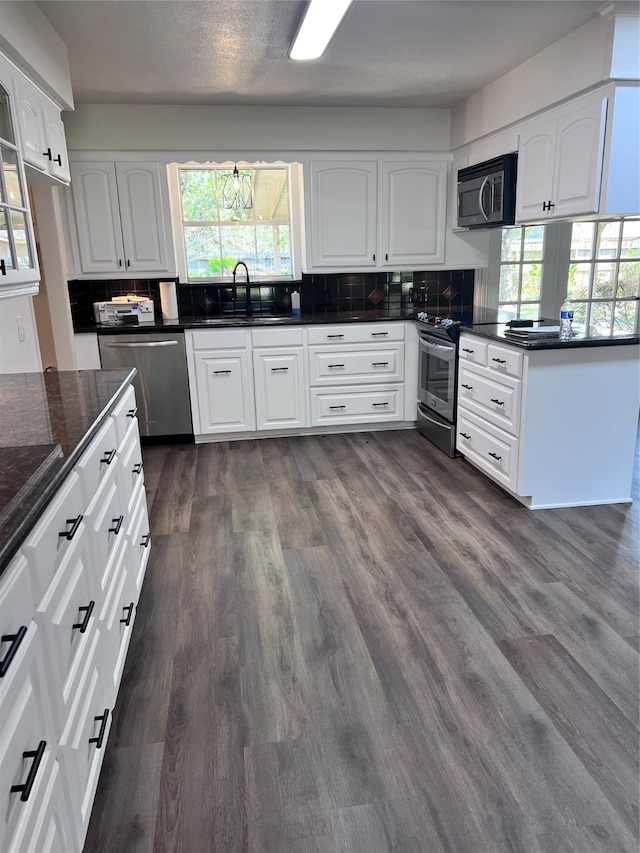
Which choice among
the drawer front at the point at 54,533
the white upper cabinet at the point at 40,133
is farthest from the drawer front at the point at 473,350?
the drawer front at the point at 54,533

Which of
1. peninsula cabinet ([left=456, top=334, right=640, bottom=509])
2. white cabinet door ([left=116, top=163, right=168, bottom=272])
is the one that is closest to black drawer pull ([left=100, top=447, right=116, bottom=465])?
peninsula cabinet ([left=456, top=334, right=640, bottom=509])

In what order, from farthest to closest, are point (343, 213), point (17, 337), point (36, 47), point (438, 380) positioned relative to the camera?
point (343, 213) < point (438, 380) < point (17, 337) < point (36, 47)

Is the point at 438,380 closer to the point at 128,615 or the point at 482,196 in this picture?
the point at 482,196

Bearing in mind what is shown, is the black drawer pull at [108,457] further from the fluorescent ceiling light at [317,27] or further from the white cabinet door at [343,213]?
the white cabinet door at [343,213]

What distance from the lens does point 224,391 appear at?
4438 mm

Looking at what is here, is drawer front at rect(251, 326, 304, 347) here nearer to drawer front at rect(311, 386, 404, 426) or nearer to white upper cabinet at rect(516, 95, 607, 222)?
drawer front at rect(311, 386, 404, 426)

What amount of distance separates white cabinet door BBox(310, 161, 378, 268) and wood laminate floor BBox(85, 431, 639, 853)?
223 cm

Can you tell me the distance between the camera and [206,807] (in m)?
1.53

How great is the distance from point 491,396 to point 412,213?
6.58 ft

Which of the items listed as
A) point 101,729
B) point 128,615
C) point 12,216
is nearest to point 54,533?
point 101,729

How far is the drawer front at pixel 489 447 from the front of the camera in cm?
323

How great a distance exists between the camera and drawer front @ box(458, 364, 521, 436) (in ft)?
10.4

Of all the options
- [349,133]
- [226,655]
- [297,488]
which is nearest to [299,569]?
[226,655]

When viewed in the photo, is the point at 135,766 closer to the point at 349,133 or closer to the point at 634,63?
the point at 634,63
